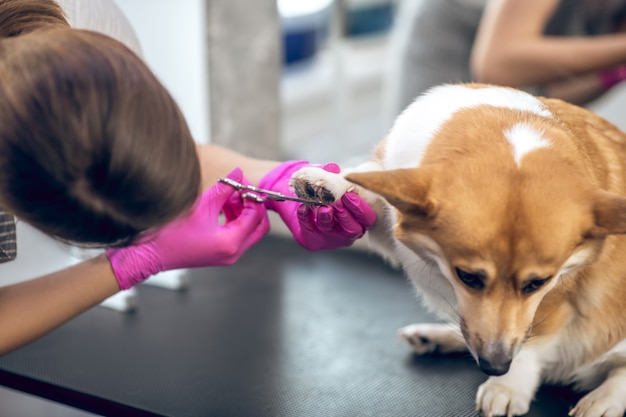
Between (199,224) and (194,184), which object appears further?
(199,224)

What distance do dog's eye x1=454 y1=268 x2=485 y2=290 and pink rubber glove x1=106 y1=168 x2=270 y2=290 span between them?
348 millimetres

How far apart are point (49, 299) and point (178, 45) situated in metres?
0.83

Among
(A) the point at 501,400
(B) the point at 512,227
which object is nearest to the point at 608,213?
(B) the point at 512,227

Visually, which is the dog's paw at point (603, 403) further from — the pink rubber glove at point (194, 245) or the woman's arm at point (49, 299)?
the woman's arm at point (49, 299)

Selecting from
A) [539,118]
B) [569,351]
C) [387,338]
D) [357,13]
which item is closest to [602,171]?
[539,118]

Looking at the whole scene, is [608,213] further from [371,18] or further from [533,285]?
[371,18]

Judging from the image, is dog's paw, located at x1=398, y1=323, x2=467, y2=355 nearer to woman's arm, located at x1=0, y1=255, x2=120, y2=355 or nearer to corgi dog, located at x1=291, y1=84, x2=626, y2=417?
corgi dog, located at x1=291, y1=84, x2=626, y2=417

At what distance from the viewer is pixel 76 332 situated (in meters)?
1.33

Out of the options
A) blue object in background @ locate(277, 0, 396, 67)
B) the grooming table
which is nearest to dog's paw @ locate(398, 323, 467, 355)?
the grooming table

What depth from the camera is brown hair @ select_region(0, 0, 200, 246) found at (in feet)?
2.45

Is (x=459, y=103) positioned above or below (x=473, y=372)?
above

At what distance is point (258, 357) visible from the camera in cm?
121

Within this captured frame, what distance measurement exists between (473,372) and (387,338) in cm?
18

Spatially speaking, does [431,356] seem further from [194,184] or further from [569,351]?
[194,184]
